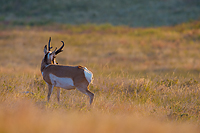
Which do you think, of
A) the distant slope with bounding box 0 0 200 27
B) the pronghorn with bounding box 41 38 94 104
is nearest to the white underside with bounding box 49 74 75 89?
the pronghorn with bounding box 41 38 94 104

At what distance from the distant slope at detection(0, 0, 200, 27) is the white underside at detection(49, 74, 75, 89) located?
127ft

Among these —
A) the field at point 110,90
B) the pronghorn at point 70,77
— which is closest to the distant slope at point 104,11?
the field at point 110,90

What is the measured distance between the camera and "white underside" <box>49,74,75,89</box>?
6.26 metres

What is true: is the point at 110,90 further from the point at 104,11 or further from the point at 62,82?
the point at 104,11

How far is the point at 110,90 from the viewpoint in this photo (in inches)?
336

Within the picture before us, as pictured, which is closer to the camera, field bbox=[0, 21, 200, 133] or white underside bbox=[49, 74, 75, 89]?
field bbox=[0, 21, 200, 133]

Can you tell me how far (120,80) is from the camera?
9.18m

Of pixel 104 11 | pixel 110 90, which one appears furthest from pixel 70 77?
pixel 104 11

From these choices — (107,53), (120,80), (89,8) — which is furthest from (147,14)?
(120,80)

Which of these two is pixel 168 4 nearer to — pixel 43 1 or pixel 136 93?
pixel 43 1

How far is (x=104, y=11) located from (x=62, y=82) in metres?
48.8

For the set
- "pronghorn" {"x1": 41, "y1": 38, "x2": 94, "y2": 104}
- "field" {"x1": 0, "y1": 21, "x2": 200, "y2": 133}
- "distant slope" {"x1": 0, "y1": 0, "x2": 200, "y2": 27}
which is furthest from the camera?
"distant slope" {"x1": 0, "y1": 0, "x2": 200, "y2": 27}

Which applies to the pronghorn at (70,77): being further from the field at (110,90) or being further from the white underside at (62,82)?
the field at (110,90)

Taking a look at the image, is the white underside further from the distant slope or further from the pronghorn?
the distant slope
